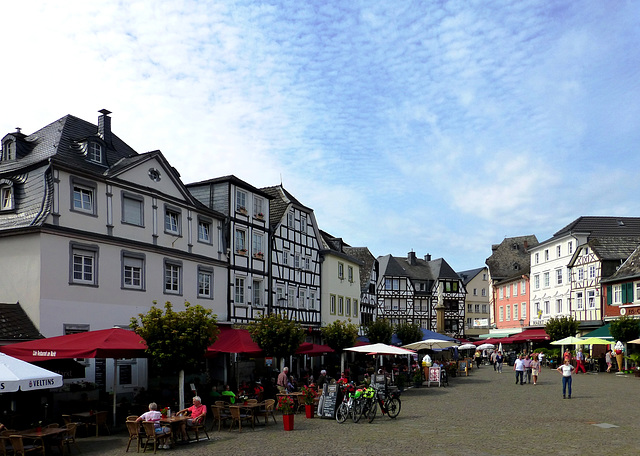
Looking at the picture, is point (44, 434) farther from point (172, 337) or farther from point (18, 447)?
point (172, 337)

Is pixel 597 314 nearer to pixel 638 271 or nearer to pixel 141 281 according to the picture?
pixel 638 271

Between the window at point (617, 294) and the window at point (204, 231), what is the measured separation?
3330 centimetres

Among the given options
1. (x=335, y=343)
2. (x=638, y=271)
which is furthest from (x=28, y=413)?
(x=638, y=271)

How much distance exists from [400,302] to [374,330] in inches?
1461

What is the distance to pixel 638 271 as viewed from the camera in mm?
47062

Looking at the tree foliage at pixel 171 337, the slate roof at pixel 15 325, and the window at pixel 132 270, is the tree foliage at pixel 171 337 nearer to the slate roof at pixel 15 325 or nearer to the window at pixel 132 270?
the slate roof at pixel 15 325

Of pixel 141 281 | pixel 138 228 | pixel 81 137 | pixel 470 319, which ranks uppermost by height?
pixel 81 137

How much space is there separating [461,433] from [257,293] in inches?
822

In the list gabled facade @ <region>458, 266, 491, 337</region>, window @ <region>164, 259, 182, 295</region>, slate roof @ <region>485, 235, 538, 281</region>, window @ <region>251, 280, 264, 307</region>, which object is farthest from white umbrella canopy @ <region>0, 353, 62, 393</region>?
gabled facade @ <region>458, 266, 491, 337</region>

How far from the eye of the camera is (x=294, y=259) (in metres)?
40.7

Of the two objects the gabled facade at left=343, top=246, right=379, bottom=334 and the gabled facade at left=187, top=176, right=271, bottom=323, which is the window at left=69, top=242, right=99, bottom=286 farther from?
the gabled facade at left=343, top=246, right=379, bottom=334

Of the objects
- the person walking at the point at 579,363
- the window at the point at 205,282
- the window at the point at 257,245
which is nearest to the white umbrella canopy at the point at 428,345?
the window at the point at 257,245

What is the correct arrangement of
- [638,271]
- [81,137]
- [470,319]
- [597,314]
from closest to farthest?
1. [81,137]
2. [638,271]
3. [597,314]
4. [470,319]

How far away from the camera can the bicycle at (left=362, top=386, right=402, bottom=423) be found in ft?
64.8
